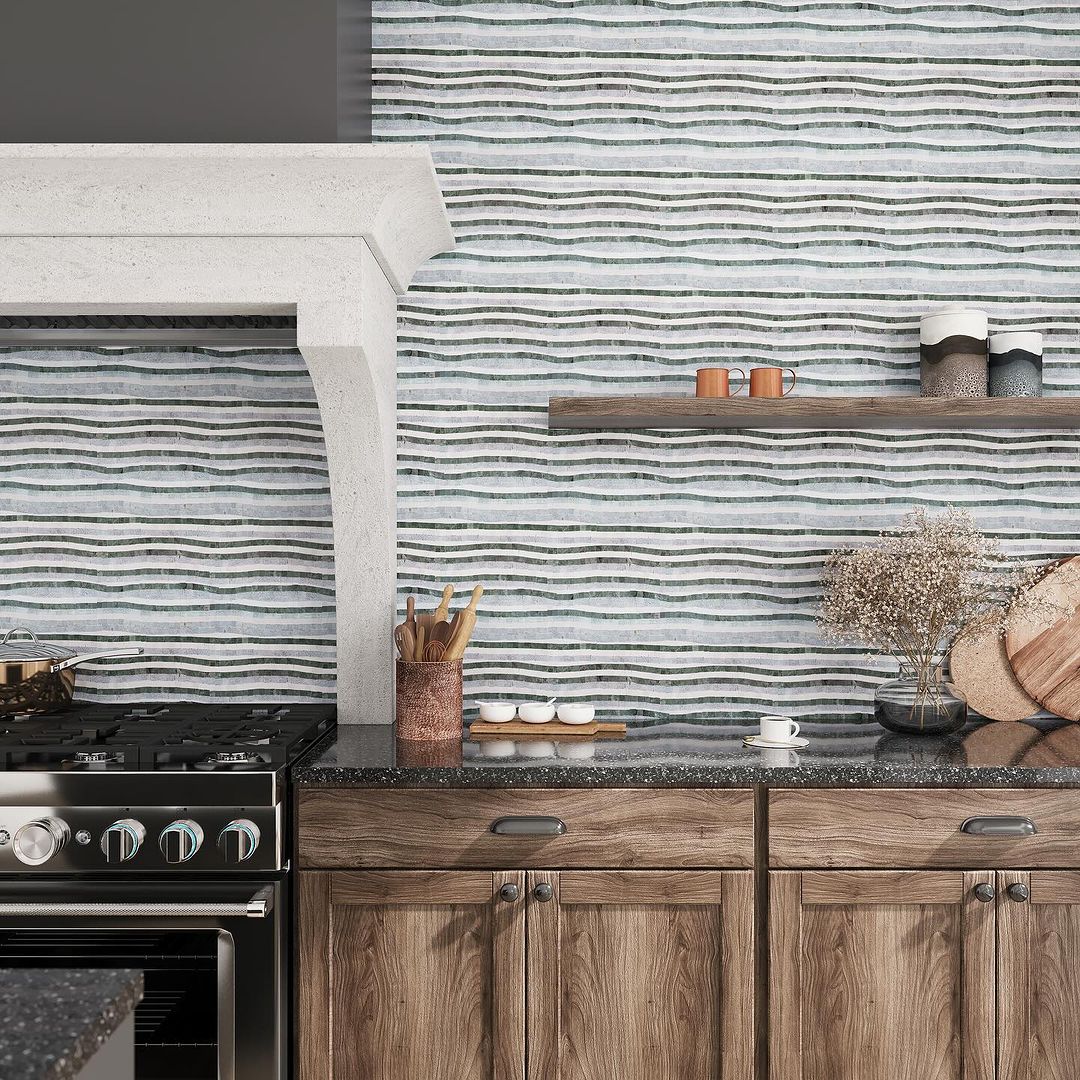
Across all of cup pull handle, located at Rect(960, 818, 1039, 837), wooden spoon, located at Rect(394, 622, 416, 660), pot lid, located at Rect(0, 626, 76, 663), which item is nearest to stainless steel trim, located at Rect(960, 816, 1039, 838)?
cup pull handle, located at Rect(960, 818, 1039, 837)

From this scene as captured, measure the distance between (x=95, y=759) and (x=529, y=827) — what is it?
0.86 meters

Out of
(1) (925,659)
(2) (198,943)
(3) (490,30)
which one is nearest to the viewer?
(2) (198,943)

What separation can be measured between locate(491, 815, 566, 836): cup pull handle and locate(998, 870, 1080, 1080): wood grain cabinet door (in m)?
0.89

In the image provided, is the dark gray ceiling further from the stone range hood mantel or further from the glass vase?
the glass vase

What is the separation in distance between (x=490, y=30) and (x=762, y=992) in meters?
2.38

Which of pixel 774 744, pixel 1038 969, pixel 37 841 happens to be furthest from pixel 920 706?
pixel 37 841

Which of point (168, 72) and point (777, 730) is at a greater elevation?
point (168, 72)

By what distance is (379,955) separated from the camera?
1.90 metres

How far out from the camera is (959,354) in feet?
7.76

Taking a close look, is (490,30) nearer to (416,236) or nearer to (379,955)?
(416,236)

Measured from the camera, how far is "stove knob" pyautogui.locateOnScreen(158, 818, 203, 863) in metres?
1.79

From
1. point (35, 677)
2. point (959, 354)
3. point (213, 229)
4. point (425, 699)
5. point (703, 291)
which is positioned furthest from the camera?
point (703, 291)

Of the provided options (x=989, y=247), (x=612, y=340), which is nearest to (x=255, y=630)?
(x=612, y=340)

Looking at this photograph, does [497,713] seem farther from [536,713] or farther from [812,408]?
[812,408]
